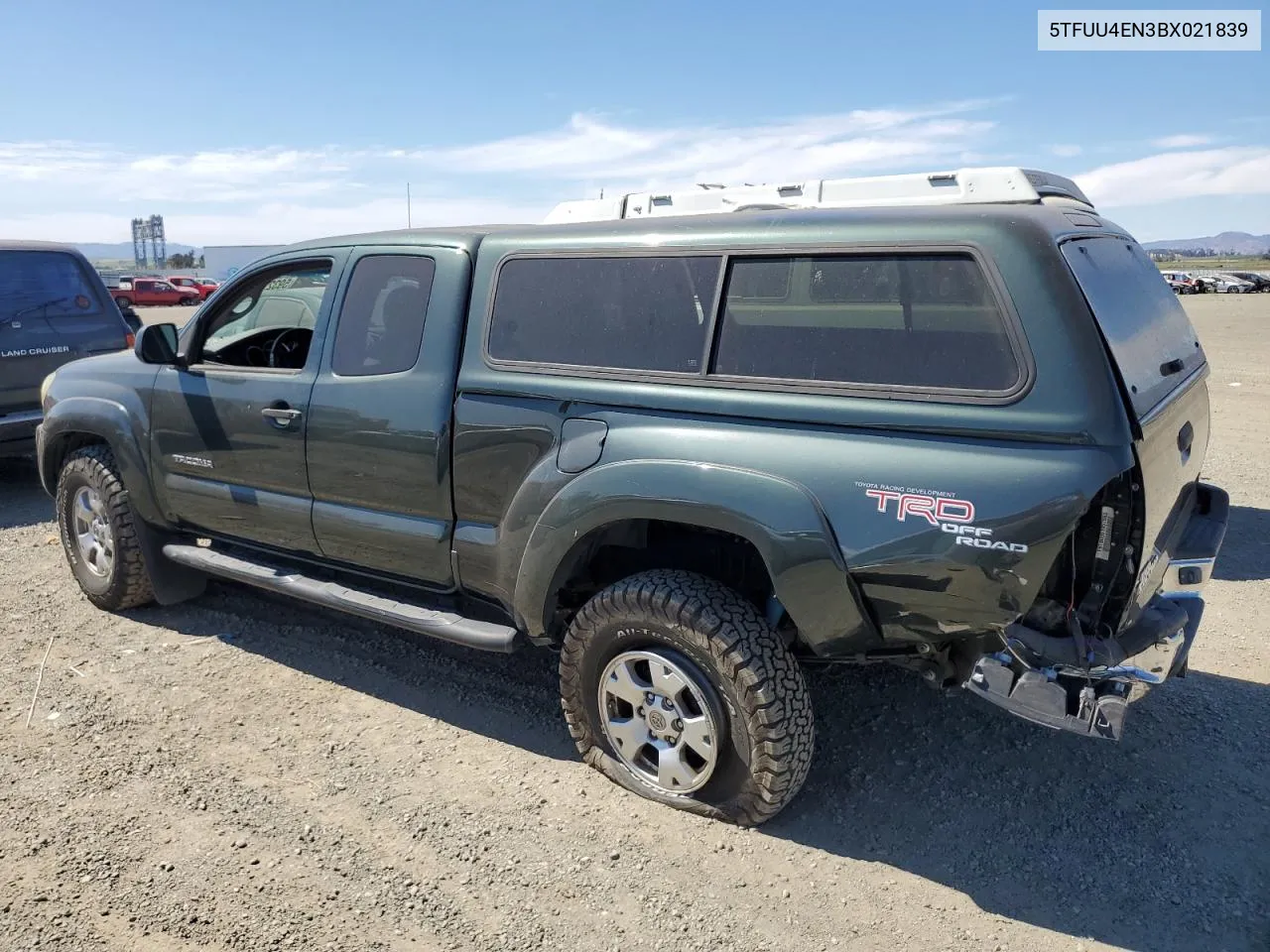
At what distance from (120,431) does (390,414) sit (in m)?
1.89

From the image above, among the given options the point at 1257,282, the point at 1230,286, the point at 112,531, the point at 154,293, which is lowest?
the point at 112,531

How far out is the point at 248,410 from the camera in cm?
422

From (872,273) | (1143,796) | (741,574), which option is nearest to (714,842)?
(741,574)

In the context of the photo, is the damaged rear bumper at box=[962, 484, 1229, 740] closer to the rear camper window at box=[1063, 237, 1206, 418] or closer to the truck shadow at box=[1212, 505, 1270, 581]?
the rear camper window at box=[1063, 237, 1206, 418]

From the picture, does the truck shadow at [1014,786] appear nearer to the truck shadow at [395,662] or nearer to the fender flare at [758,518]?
the truck shadow at [395,662]

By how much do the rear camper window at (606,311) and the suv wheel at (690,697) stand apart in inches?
30.6

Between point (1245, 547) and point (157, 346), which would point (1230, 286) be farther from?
point (157, 346)

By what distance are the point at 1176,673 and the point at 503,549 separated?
2300 mm

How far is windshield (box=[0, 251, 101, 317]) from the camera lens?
766 cm

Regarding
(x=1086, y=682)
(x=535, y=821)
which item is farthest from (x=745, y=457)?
(x=535, y=821)

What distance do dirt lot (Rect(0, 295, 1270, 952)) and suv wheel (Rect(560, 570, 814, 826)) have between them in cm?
14

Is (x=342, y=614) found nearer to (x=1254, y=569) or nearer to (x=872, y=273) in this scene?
(x=872, y=273)

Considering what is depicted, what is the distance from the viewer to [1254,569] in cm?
559

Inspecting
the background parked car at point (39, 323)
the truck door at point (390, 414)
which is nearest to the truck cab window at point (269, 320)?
the truck door at point (390, 414)
